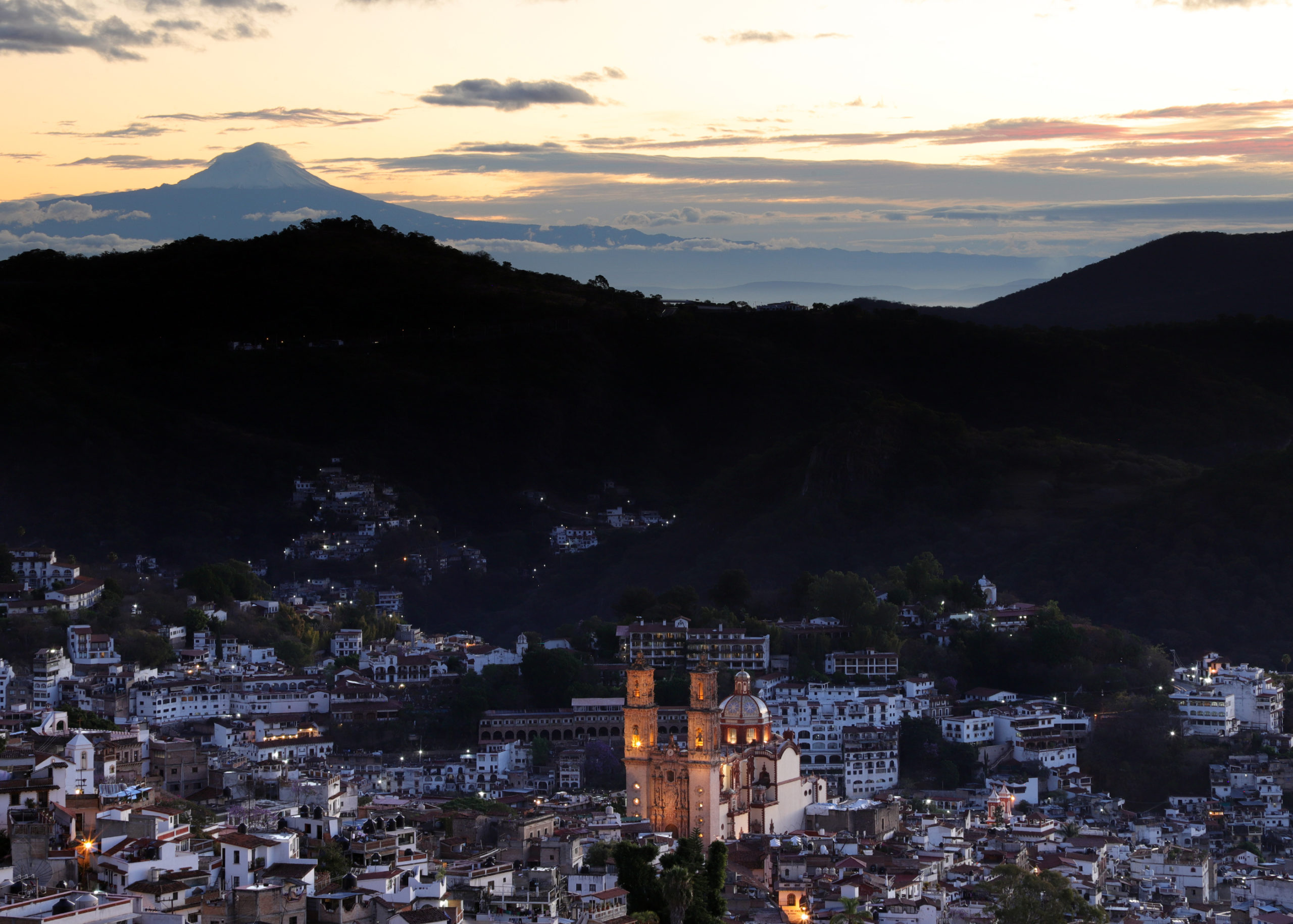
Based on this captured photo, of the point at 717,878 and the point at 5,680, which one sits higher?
the point at 5,680

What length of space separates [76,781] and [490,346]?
277 feet

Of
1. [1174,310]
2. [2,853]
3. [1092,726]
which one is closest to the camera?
[2,853]

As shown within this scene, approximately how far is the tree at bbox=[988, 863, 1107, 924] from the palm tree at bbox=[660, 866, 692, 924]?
14.0 feet

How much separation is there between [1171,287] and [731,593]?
2753 inches

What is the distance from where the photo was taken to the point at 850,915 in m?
29.7

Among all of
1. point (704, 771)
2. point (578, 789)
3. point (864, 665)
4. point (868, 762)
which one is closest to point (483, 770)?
point (578, 789)

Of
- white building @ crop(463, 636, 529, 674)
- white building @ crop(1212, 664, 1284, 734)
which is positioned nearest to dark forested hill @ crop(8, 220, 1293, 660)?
white building @ crop(1212, 664, 1284, 734)

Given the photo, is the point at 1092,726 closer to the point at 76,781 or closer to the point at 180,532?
the point at 76,781

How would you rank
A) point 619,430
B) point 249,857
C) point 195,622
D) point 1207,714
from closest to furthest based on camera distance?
1. point 249,857
2. point 1207,714
3. point 195,622
4. point 619,430

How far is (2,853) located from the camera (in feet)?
79.5

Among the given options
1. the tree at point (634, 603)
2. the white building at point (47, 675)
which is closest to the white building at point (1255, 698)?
the tree at point (634, 603)

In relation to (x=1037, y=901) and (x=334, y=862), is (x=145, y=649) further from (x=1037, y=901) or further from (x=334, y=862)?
(x=1037, y=901)

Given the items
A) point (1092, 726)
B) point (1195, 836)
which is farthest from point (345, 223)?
point (1195, 836)

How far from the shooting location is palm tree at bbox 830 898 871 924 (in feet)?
96.0
